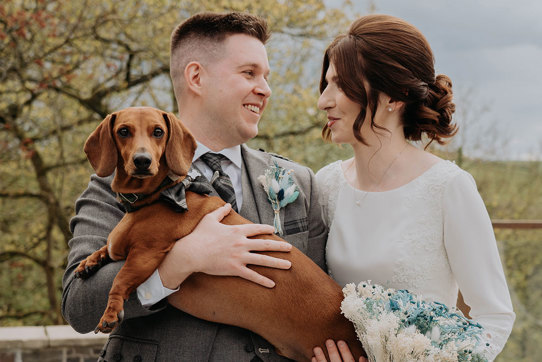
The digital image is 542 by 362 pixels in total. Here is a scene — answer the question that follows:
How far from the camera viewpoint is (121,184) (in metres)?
1.95

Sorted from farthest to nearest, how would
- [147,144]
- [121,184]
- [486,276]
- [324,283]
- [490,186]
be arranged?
1. [490,186]
2. [486,276]
3. [324,283]
4. [121,184]
5. [147,144]

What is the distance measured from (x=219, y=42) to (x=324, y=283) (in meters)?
1.30

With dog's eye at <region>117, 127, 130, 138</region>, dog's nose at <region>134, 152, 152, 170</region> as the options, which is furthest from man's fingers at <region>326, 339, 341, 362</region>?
dog's eye at <region>117, 127, 130, 138</region>

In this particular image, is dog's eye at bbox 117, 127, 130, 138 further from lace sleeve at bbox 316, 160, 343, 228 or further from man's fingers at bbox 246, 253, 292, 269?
lace sleeve at bbox 316, 160, 343, 228

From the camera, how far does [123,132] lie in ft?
6.09

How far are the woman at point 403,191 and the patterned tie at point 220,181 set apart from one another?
1.89 ft

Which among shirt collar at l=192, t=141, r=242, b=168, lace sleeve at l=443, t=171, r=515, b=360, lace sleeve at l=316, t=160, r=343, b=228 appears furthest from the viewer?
lace sleeve at l=316, t=160, r=343, b=228

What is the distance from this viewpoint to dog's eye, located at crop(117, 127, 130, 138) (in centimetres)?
185

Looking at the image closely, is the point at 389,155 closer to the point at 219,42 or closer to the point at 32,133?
the point at 219,42

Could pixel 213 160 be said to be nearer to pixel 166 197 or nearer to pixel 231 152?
pixel 231 152

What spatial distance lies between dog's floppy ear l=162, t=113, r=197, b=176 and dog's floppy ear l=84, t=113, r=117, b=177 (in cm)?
19

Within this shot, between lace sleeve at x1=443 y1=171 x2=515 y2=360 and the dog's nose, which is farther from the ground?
the dog's nose

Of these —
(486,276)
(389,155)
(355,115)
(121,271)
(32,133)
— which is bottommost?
(32,133)

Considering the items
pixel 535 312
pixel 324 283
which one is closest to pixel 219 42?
pixel 324 283
